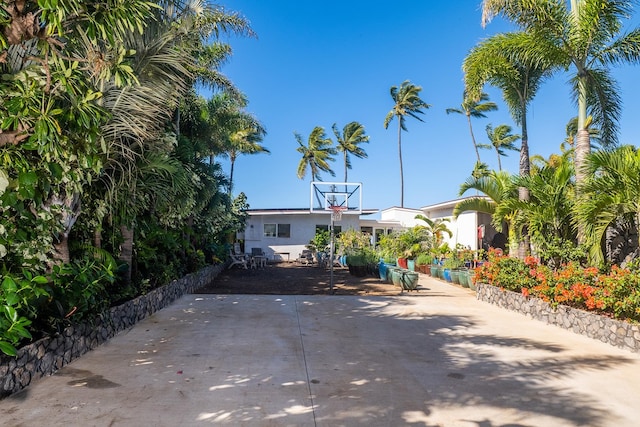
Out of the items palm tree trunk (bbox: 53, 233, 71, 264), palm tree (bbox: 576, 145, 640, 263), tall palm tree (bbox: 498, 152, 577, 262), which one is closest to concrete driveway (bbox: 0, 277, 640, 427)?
palm tree trunk (bbox: 53, 233, 71, 264)

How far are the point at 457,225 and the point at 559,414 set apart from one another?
1622cm

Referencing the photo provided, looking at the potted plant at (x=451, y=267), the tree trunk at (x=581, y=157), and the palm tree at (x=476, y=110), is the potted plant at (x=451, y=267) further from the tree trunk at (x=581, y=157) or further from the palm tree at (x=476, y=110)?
the palm tree at (x=476, y=110)

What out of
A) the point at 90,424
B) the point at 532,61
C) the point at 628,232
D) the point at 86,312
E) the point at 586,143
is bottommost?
the point at 90,424

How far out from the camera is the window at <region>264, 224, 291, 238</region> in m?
25.8

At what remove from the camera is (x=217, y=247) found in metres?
16.8

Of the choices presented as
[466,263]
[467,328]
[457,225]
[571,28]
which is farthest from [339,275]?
[571,28]

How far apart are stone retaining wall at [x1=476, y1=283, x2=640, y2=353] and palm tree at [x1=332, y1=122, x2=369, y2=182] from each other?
32.7 metres

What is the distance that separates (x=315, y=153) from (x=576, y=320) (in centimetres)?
3387

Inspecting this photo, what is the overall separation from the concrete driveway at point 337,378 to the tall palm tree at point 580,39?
15.3 ft

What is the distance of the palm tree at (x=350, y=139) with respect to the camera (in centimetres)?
4156

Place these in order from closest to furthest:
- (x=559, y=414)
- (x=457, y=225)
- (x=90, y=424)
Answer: (x=90, y=424) < (x=559, y=414) < (x=457, y=225)

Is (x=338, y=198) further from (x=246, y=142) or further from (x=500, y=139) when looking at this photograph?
(x=500, y=139)

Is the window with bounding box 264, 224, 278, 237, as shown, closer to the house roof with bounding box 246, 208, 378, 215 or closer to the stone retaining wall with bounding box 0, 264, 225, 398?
the house roof with bounding box 246, 208, 378, 215

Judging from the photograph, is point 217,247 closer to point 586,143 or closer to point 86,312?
point 86,312
